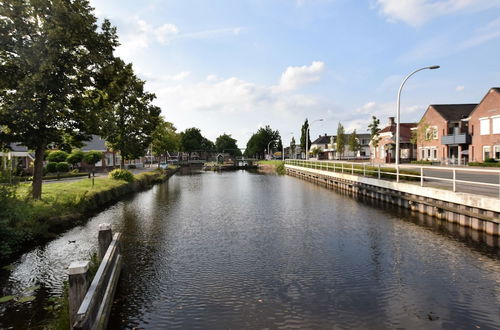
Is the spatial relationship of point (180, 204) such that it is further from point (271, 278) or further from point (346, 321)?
point (346, 321)

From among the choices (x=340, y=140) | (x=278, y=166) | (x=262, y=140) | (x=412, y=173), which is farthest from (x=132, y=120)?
(x=262, y=140)

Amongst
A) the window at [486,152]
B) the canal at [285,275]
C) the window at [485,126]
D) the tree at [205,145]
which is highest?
the tree at [205,145]

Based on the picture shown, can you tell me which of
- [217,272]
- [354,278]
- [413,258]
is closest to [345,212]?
[413,258]

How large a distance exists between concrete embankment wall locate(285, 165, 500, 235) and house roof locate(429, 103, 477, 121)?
3332cm

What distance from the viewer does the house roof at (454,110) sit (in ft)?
170

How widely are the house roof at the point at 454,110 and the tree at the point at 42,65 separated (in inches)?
2103

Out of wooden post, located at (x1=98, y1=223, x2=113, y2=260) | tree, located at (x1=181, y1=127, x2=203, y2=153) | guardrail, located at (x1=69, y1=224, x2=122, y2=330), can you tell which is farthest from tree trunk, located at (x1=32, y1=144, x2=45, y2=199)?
tree, located at (x1=181, y1=127, x2=203, y2=153)

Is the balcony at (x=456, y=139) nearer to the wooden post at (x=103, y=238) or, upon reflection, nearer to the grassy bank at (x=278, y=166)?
the grassy bank at (x=278, y=166)

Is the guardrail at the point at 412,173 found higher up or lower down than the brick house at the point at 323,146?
lower down

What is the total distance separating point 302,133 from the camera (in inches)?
4031

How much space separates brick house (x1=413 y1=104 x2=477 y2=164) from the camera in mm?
47656

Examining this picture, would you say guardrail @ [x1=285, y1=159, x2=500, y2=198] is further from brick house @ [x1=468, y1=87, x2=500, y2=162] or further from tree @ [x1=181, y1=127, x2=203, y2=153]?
tree @ [x1=181, y1=127, x2=203, y2=153]

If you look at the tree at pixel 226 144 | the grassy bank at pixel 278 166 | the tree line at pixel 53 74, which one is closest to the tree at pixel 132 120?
the tree line at pixel 53 74

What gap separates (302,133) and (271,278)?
95464 mm
